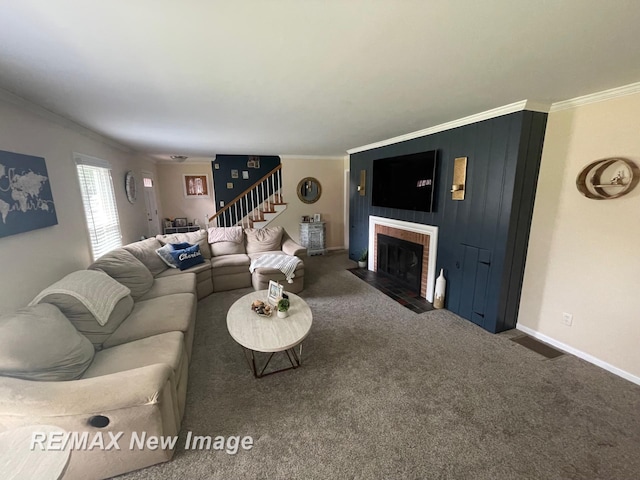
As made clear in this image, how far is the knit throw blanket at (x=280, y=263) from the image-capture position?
3.76 metres

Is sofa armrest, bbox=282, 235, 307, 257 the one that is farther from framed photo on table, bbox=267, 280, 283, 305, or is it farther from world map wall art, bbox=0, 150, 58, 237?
world map wall art, bbox=0, 150, 58, 237

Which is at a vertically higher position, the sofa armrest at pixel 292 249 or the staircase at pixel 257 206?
the staircase at pixel 257 206

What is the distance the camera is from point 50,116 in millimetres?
2461

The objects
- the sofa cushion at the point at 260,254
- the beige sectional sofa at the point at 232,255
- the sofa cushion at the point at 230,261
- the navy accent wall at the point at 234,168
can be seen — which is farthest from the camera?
the navy accent wall at the point at 234,168

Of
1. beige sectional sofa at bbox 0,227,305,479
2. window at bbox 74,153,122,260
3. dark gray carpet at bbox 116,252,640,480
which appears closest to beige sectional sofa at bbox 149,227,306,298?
window at bbox 74,153,122,260

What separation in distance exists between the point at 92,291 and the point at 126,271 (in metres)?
0.72

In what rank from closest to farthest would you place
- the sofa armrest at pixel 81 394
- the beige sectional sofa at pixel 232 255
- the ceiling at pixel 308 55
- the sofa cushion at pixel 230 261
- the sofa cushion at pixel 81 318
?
1. the ceiling at pixel 308 55
2. the sofa armrest at pixel 81 394
3. the sofa cushion at pixel 81 318
4. the beige sectional sofa at pixel 232 255
5. the sofa cushion at pixel 230 261

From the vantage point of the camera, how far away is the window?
10.1 feet

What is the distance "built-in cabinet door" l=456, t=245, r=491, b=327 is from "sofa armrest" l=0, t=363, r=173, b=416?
302cm

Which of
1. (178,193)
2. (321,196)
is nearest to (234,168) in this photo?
(178,193)

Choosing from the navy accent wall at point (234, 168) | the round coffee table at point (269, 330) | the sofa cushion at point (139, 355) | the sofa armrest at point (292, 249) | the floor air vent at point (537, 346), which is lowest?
the floor air vent at point (537, 346)

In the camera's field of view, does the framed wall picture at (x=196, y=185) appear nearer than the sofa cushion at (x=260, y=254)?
No

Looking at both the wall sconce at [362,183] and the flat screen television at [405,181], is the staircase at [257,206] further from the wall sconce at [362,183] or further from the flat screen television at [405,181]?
the flat screen television at [405,181]

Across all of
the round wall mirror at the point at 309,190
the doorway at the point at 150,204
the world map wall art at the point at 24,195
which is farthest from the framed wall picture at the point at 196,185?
the world map wall art at the point at 24,195
